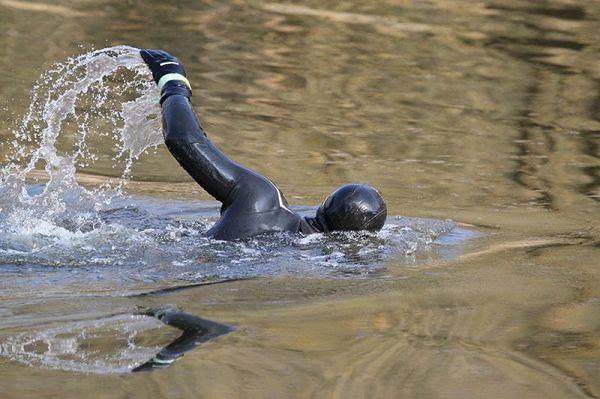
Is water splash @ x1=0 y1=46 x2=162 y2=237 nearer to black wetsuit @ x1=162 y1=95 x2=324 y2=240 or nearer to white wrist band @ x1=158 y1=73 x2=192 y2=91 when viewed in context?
white wrist band @ x1=158 y1=73 x2=192 y2=91

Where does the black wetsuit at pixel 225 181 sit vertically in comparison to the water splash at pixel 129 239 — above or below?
above

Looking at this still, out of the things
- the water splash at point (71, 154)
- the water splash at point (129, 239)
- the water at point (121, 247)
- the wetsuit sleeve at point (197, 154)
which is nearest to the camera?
the water at point (121, 247)

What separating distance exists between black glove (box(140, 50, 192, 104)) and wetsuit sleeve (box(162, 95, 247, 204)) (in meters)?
0.26

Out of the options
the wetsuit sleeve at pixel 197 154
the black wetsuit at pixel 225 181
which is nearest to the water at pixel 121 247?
the black wetsuit at pixel 225 181

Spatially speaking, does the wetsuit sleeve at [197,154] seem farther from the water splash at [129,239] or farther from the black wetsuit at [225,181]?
the water splash at [129,239]

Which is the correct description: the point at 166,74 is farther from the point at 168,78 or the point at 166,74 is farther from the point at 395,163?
the point at 395,163

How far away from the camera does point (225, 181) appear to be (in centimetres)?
716

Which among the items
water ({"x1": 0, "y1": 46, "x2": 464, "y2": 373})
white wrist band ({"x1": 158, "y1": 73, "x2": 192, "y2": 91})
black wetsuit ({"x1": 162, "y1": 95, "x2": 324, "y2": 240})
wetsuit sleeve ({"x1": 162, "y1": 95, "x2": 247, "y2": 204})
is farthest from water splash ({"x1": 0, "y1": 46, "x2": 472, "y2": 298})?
wetsuit sleeve ({"x1": 162, "y1": 95, "x2": 247, "y2": 204})

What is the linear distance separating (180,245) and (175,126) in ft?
2.75

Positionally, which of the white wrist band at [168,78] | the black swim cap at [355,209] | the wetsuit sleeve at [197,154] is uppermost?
the white wrist band at [168,78]

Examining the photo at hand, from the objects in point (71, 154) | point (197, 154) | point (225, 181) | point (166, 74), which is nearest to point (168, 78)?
point (166, 74)

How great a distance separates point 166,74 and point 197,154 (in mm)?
809

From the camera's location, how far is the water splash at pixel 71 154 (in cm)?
791

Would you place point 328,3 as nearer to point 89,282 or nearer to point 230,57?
point 230,57
